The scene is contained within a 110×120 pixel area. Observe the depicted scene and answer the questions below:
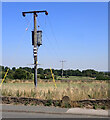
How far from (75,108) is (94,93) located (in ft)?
6.98

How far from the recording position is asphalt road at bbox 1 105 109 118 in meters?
8.66

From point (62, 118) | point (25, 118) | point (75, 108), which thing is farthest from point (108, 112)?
point (25, 118)

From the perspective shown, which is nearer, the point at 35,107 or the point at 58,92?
the point at 35,107

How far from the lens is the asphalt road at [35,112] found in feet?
28.4

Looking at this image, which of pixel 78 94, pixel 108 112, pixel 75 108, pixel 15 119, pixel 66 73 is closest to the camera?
pixel 15 119

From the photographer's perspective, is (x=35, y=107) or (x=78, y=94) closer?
(x=35, y=107)

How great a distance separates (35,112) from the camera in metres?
9.38

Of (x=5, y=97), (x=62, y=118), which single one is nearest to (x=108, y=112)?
(x=62, y=118)

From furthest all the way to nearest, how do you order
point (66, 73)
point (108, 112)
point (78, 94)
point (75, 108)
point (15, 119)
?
point (66, 73)
point (78, 94)
point (75, 108)
point (108, 112)
point (15, 119)

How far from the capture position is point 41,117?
845cm

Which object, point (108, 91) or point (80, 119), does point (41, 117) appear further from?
point (108, 91)

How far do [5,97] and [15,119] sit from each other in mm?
3537

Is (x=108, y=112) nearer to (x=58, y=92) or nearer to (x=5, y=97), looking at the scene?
(x=58, y=92)

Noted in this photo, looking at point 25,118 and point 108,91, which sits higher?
point 108,91
